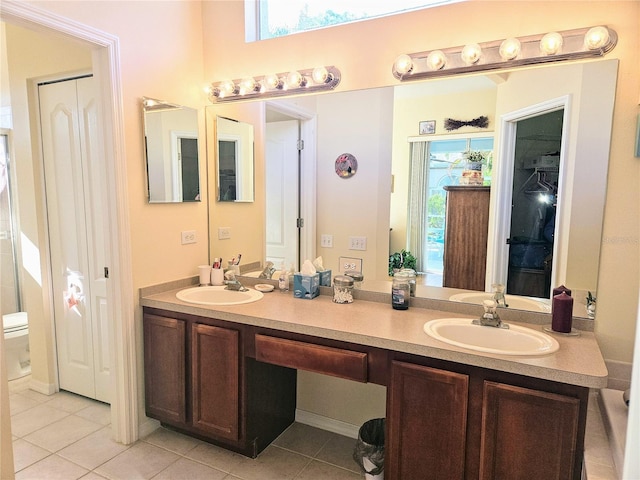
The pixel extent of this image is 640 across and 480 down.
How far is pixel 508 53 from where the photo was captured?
6.23 ft

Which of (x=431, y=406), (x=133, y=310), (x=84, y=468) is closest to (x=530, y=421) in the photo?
(x=431, y=406)

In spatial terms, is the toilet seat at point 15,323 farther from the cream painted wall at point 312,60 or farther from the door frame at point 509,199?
the door frame at point 509,199

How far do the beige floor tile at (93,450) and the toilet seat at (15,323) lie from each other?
4.62 ft

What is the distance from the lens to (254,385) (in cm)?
222

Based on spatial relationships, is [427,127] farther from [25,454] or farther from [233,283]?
[25,454]

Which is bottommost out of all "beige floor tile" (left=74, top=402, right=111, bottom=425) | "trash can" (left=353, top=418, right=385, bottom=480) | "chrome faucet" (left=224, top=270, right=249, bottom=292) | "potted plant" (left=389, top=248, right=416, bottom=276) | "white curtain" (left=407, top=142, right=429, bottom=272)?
"beige floor tile" (left=74, top=402, right=111, bottom=425)

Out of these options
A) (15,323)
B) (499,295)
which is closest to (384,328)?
(499,295)

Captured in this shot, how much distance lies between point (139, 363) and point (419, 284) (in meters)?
1.74

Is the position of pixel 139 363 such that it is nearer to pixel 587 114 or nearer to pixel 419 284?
pixel 419 284

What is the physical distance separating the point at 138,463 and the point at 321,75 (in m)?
2.41

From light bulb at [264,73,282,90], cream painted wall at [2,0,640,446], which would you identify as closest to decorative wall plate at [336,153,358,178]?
cream painted wall at [2,0,640,446]

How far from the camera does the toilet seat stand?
11.1ft

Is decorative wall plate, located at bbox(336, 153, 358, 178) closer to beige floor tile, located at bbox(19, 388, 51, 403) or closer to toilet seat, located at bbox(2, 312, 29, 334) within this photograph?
beige floor tile, located at bbox(19, 388, 51, 403)

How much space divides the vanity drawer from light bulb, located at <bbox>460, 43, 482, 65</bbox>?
1498mm
